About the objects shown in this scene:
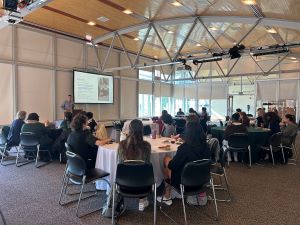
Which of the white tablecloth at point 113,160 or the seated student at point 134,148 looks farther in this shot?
the white tablecloth at point 113,160

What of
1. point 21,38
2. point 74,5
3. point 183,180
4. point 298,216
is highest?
point 74,5

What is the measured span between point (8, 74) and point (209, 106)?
39.6 ft

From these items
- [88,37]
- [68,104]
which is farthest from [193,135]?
[88,37]

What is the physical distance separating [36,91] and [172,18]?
5.71 meters

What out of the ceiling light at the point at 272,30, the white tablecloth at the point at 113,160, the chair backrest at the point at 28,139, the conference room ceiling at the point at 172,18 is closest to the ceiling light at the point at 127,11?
the conference room ceiling at the point at 172,18

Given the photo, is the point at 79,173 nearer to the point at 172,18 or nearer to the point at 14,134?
the point at 14,134

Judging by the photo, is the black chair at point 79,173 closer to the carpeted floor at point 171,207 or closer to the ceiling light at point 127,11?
the carpeted floor at point 171,207

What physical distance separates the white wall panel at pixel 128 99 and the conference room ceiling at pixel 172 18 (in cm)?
278

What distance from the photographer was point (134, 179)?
8.87ft

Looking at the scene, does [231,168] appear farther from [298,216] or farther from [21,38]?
[21,38]

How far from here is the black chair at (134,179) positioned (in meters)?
2.67

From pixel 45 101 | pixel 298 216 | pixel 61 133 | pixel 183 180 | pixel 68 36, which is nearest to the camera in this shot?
pixel 183 180

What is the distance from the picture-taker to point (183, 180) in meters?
2.79

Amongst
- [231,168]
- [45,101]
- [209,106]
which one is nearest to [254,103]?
[209,106]
